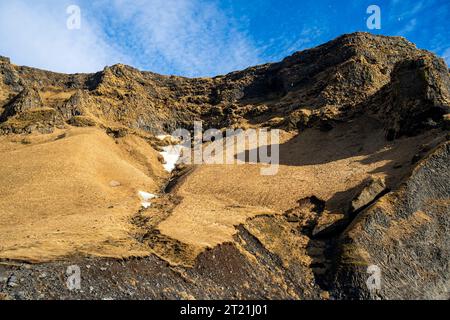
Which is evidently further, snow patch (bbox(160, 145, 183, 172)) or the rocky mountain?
snow patch (bbox(160, 145, 183, 172))

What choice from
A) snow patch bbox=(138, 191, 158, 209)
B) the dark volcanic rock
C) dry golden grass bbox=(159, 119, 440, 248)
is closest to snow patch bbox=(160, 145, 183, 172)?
dry golden grass bbox=(159, 119, 440, 248)

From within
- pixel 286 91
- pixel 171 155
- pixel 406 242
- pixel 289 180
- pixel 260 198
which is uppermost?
pixel 286 91

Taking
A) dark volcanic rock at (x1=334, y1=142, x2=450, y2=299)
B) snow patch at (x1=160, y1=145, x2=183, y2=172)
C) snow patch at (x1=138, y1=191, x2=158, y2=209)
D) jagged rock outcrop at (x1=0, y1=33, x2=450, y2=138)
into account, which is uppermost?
jagged rock outcrop at (x1=0, y1=33, x2=450, y2=138)

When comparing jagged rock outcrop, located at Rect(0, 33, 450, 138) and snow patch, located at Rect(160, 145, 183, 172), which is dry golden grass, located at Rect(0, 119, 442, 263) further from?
jagged rock outcrop, located at Rect(0, 33, 450, 138)

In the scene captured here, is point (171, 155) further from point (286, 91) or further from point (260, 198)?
point (260, 198)

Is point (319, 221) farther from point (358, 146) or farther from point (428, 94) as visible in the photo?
point (428, 94)

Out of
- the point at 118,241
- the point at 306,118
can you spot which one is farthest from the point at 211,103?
the point at 118,241

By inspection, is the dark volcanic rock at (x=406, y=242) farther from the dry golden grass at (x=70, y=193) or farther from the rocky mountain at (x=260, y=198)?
the dry golden grass at (x=70, y=193)

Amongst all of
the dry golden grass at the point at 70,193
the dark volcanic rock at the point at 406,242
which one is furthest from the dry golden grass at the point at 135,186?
the dark volcanic rock at the point at 406,242

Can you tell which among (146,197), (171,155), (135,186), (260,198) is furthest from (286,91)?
(146,197)

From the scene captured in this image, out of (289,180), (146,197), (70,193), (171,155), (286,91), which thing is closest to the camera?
(70,193)
